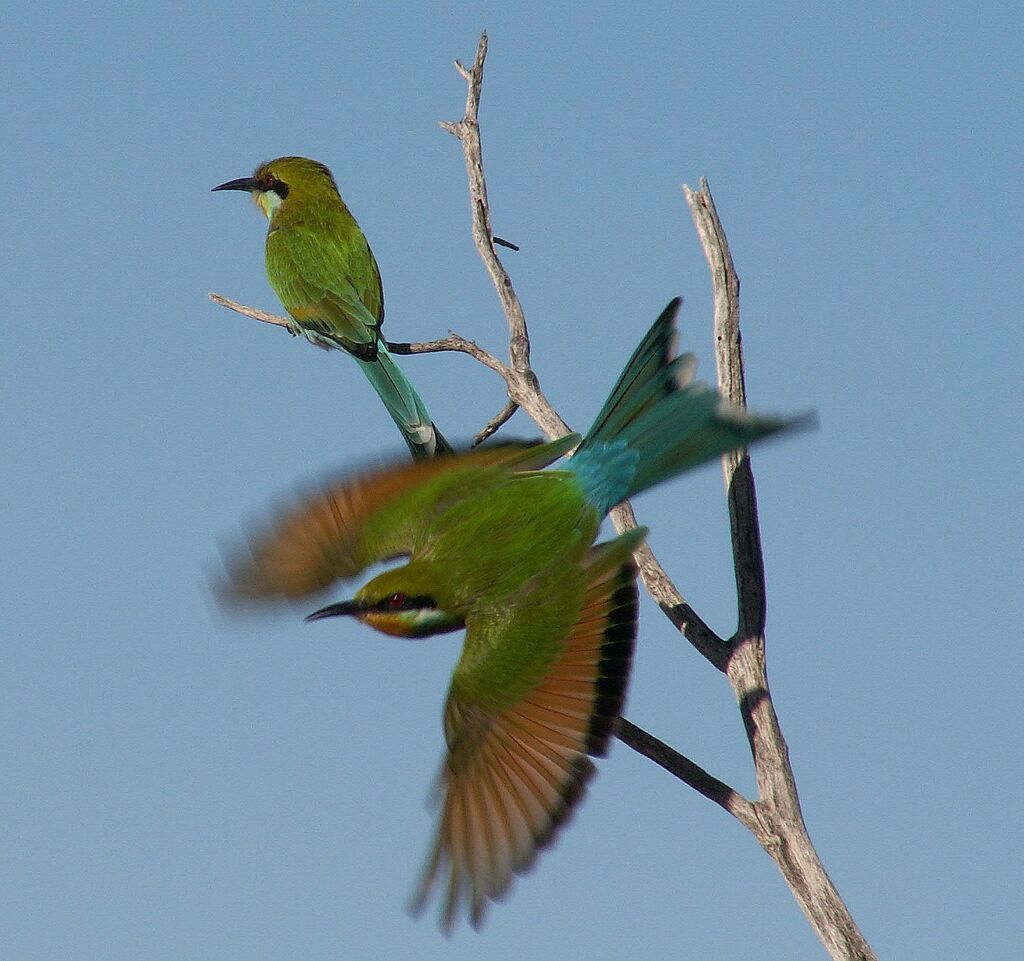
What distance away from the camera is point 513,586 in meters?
2.98

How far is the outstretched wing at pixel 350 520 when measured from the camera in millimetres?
3326

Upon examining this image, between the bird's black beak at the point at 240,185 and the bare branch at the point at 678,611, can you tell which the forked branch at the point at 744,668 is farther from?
the bird's black beak at the point at 240,185

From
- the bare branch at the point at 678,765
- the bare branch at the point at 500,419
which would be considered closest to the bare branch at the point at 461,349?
the bare branch at the point at 500,419

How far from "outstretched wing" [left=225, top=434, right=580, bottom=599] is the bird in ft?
4.29

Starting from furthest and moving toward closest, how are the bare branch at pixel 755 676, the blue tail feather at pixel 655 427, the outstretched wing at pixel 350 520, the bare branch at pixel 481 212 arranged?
1. the bare branch at pixel 481 212
2. the outstretched wing at pixel 350 520
3. the blue tail feather at pixel 655 427
4. the bare branch at pixel 755 676

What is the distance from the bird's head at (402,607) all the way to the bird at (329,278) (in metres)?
1.74

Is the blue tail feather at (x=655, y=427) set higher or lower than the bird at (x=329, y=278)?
lower

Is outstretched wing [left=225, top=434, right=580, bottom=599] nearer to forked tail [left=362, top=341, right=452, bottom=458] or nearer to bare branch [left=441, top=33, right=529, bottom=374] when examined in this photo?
bare branch [left=441, top=33, right=529, bottom=374]

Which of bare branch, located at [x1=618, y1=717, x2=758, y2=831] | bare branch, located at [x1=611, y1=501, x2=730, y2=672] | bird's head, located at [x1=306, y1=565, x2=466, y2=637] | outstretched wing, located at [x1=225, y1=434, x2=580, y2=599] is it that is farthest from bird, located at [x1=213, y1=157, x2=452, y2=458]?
bare branch, located at [x1=618, y1=717, x2=758, y2=831]

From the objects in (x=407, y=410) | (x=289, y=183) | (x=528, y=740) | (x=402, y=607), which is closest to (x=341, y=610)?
(x=402, y=607)

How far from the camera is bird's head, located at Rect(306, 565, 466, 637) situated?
2945 mm

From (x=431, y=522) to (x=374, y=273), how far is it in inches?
103

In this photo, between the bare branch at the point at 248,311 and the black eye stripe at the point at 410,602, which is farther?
the bare branch at the point at 248,311

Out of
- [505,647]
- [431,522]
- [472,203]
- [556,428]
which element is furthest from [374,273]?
[505,647]
